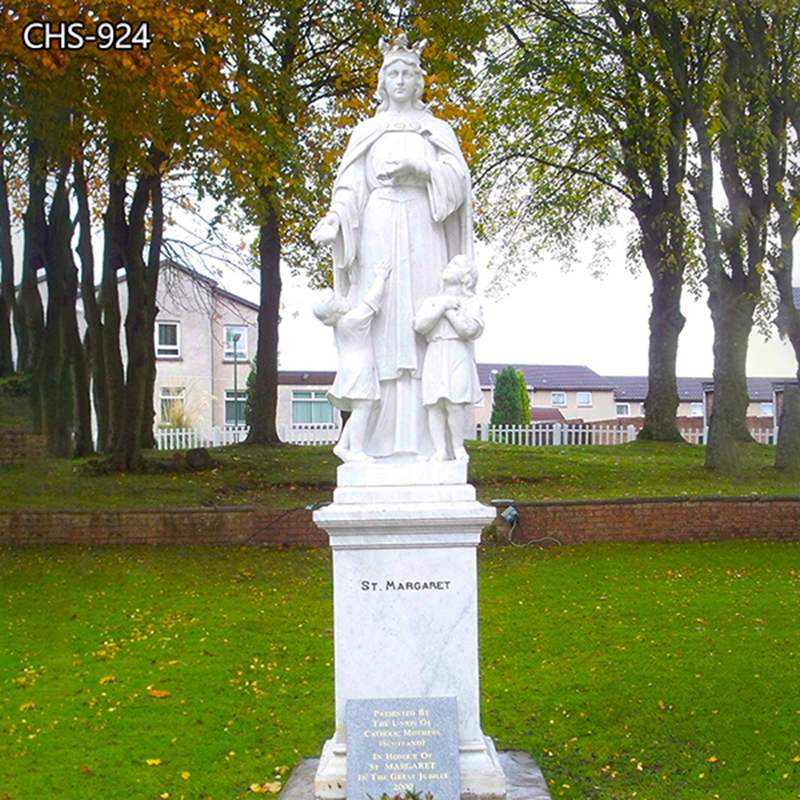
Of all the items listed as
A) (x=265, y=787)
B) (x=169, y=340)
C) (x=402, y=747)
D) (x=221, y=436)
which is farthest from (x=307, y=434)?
(x=402, y=747)

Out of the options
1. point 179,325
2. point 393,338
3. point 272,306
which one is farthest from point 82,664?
point 179,325

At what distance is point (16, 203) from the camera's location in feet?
82.9

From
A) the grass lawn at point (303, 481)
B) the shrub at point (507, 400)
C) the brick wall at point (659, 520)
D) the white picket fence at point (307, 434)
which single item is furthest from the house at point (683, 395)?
the brick wall at point (659, 520)

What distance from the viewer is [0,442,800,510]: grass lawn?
1595 centimetres

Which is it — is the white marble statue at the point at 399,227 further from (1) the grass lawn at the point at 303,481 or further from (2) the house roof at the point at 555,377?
(2) the house roof at the point at 555,377

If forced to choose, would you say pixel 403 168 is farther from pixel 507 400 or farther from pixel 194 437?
pixel 507 400

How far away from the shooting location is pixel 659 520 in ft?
47.7

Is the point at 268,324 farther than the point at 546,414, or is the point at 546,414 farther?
the point at 546,414

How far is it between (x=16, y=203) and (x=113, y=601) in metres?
16.0

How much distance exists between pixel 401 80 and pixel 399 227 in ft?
2.80

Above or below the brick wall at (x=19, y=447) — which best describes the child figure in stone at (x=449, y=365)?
above

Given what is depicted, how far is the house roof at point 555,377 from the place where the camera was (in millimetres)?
57375

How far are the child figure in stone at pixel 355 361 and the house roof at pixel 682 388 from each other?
161 feet

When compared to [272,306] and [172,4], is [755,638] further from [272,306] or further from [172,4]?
[272,306]
